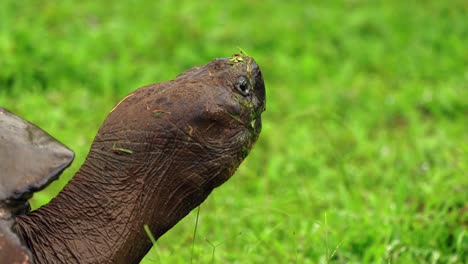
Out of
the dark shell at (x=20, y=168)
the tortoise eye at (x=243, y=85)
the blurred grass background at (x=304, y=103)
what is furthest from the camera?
the blurred grass background at (x=304, y=103)

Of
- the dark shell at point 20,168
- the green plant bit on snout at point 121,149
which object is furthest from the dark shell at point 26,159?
the green plant bit on snout at point 121,149

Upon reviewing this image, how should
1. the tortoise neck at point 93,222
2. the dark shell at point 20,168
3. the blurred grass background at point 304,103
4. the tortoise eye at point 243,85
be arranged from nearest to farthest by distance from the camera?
the dark shell at point 20,168 → the tortoise neck at point 93,222 → the tortoise eye at point 243,85 → the blurred grass background at point 304,103

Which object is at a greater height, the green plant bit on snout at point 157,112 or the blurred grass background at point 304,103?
the green plant bit on snout at point 157,112

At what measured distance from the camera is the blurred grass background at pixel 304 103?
3818 millimetres

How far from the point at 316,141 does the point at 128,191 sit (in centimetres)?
327

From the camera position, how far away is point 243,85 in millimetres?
2754

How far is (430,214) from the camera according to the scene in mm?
3988

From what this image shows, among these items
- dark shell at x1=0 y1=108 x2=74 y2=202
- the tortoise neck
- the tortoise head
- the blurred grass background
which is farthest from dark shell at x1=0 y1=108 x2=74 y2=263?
the blurred grass background

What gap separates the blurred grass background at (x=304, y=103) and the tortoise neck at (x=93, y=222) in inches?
8.8

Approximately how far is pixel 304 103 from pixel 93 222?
4075 millimetres

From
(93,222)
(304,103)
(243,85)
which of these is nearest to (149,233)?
(93,222)

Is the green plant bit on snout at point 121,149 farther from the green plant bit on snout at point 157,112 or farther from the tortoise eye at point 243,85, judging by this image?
the tortoise eye at point 243,85

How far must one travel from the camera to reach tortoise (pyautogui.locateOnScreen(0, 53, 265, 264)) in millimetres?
2557

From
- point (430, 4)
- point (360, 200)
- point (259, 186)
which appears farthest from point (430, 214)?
point (430, 4)
